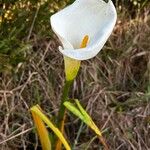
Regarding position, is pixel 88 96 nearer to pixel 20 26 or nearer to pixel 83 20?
pixel 20 26

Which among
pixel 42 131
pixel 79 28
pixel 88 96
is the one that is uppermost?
pixel 79 28

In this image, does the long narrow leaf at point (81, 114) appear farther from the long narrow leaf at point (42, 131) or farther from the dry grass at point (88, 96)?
the dry grass at point (88, 96)

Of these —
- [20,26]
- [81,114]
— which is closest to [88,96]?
[20,26]

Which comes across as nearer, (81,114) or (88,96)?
(81,114)

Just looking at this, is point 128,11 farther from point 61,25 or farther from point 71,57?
point 71,57

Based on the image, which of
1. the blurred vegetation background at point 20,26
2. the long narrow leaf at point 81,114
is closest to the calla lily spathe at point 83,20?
the long narrow leaf at point 81,114

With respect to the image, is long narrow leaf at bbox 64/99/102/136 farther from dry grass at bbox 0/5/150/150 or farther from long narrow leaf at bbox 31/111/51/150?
dry grass at bbox 0/5/150/150

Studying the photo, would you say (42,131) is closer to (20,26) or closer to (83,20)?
(83,20)

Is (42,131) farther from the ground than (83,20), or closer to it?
closer to it

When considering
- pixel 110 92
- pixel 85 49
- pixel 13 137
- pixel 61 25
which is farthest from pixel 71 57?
pixel 110 92
